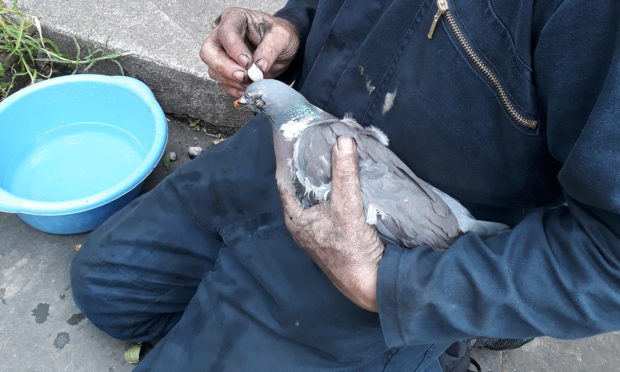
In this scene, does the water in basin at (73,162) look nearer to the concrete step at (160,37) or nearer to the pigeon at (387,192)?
the concrete step at (160,37)

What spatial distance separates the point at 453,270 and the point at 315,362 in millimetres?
665

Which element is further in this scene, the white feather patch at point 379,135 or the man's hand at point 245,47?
the man's hand at point 245,47

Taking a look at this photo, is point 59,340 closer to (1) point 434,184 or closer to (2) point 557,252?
(1) point 434,184

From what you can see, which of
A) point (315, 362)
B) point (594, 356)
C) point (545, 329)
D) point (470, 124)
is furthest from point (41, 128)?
point (594, 356)

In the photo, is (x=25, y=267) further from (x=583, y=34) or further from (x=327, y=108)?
(x=583, y=34)

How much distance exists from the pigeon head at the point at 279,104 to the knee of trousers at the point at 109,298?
94 centimetres

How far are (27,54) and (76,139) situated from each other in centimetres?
66

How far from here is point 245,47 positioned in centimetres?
206

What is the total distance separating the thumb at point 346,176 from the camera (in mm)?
Result: 1539

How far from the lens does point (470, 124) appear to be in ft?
4.83

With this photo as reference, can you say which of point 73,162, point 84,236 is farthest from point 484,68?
point 73,162

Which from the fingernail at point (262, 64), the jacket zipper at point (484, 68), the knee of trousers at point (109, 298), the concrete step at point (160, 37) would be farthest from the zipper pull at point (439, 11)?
the concrete step at point (160, 37)

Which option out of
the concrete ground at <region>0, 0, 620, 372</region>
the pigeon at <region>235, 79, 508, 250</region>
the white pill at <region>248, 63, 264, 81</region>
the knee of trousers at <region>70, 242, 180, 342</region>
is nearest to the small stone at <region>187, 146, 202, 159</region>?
the concrete ground at <region>0, 0, 620, 372</region>

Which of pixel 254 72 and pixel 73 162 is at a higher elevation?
pixel 254 72
